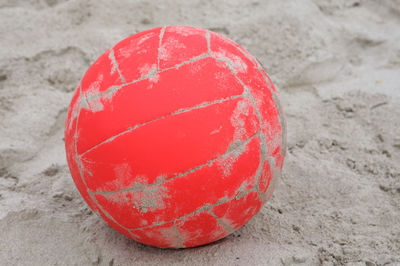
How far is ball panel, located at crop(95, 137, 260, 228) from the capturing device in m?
1.66

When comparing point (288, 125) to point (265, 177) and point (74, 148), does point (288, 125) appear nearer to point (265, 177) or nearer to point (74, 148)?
point (265, 177)

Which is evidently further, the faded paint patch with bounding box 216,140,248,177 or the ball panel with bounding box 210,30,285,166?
the ball panel with bounding box 210,30,285,166

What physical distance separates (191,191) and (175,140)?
0.21m

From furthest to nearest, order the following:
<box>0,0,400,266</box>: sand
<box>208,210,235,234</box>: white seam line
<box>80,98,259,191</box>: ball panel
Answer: <box>0,0,400,266</box>: sand, <box>208,210,235,234</box>: white seam line, <box>80,98,259,191</box>: ball panel

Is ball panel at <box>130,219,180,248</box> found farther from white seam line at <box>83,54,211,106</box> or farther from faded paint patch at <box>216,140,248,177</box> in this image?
white seam line at <box>83,54,211,106</box>

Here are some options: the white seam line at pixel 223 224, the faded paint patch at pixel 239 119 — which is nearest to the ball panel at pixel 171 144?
the faded paint patch at pixel 239 119

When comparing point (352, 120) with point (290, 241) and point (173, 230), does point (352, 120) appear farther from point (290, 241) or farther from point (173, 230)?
point (173, 230)

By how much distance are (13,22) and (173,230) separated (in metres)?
2.57

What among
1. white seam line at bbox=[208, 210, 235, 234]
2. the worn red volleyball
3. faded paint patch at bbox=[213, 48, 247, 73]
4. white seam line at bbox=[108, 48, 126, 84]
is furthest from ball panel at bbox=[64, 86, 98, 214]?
faded paint patch at bbox=[213, 48, 247, 73]

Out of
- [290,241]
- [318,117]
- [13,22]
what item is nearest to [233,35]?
[318,117]

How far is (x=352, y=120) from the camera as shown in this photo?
115 inches

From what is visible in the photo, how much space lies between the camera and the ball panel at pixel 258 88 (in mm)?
1812

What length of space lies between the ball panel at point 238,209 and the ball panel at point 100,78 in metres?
0.66

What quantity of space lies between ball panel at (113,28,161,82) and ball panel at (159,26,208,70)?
1.5 inches
